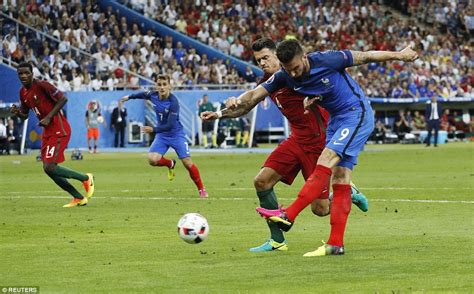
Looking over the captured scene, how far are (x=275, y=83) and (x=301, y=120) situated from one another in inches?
50.7

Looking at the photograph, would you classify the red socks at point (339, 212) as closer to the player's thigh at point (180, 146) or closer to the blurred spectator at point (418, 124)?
the player's thigh at point (180, 146)

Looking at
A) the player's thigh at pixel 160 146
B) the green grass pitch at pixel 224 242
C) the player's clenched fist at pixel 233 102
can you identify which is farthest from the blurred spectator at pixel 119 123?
the player's clenched fist at pixel 233 102

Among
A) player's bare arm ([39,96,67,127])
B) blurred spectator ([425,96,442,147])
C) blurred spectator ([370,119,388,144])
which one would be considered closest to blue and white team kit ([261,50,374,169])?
player's bare arm ([39,96,67,127])

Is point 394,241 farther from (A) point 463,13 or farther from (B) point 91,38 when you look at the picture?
(A) point 463,13

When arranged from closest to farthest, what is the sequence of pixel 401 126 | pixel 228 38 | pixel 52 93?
1. pixel 52 93
2. pixel 228 38
3. pixel 401 126

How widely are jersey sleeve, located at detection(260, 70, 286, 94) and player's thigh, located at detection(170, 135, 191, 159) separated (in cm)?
Result: 1090

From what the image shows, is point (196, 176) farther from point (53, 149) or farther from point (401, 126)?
point (401, 126)

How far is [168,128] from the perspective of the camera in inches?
937

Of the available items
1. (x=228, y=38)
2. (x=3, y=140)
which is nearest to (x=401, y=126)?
(x=228, y=38)

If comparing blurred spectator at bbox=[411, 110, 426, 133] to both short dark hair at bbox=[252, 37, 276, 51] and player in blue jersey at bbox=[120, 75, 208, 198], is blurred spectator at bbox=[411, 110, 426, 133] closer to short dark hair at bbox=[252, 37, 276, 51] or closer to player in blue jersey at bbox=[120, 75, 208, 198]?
player in blue jersey at bbox=[120, 75, 208, 198]

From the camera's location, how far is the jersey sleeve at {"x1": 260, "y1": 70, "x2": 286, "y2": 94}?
1278 cm

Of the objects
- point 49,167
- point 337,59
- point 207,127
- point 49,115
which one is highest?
point 337,59

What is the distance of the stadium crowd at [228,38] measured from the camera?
155 feet

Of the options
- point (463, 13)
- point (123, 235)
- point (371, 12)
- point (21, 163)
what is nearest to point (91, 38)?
point (21, 163)
